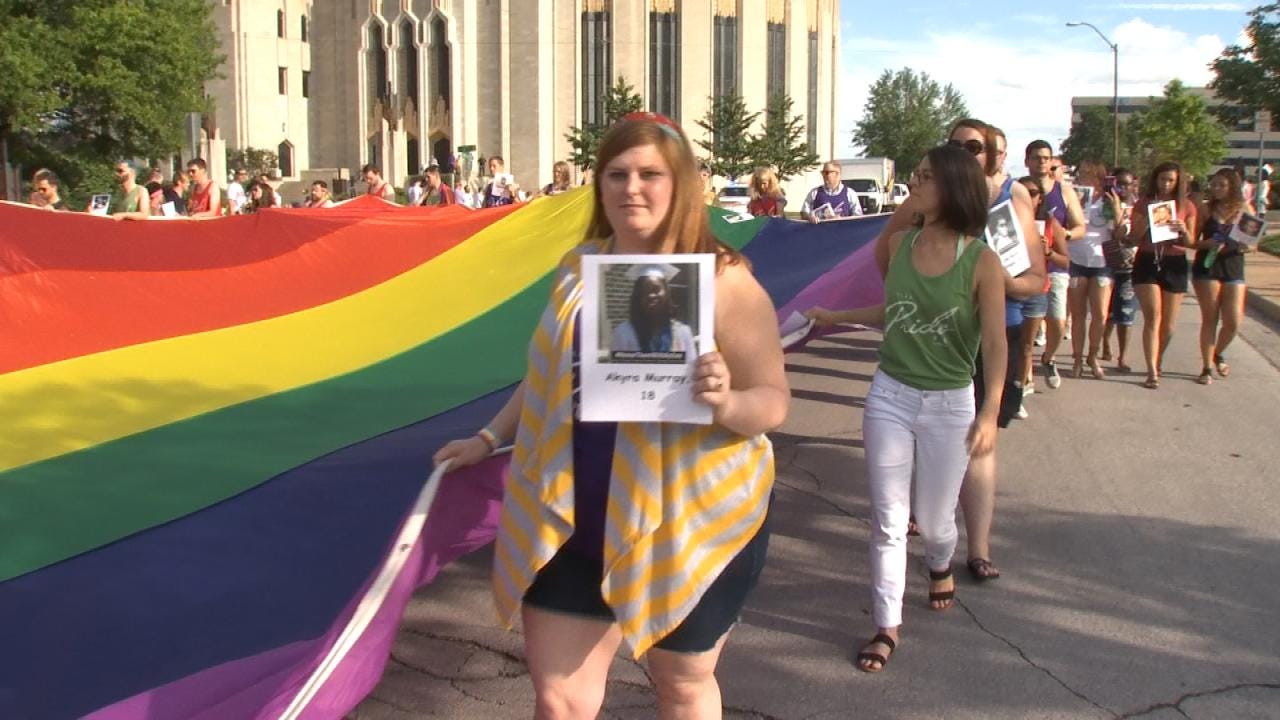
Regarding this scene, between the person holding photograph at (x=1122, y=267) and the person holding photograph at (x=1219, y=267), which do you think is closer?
the person holding photograph at (x=1219, y=267)

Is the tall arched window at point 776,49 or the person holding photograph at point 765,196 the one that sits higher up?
the tall arched window at point 776,49

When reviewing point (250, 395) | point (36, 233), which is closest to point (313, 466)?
point (250, 395)

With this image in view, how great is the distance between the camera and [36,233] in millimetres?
6812

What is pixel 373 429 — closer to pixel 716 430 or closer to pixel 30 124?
pixel 716 430

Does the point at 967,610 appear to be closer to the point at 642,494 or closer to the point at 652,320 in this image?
the point at 642,494

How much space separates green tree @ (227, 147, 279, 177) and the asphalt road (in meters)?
62.9

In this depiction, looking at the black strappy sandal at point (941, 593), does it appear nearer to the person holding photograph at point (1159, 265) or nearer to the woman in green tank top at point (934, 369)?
the woman in green tank top at point (934, 369)

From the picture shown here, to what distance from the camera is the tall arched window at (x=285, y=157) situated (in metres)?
71.9

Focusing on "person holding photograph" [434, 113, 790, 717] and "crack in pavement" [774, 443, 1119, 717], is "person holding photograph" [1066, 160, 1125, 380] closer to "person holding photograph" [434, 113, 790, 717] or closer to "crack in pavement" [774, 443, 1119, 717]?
"crack in pavement" [774, 443, 1119, 717]

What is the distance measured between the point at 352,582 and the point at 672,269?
1.53 metres

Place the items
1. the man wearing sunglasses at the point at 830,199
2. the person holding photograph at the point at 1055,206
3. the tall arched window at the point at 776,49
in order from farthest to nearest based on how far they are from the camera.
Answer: the tall arched window at the point at 776,49 < the man wearing sunglasses at the point at 830,199 < the person holding photograph at the point at 1055,206

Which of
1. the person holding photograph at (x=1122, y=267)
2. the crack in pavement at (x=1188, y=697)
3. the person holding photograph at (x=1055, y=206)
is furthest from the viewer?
the person holding photograph at (x=1122, y=267)

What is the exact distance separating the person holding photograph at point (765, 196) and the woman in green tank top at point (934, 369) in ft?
27.9

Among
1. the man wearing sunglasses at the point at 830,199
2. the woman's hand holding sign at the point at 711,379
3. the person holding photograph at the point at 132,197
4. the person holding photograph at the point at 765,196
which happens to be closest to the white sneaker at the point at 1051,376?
the man wearing sunglasses at the point at 830,199
